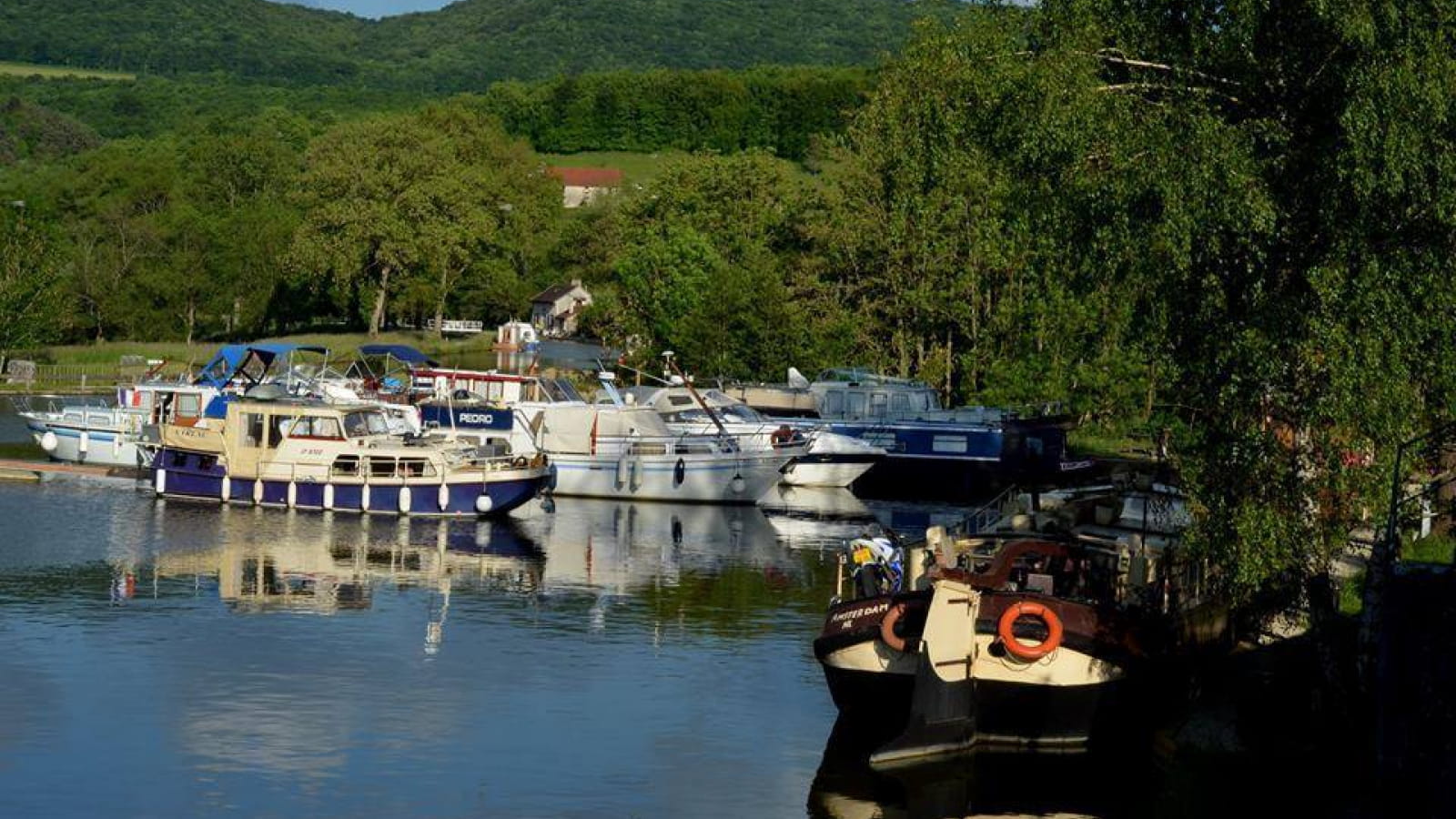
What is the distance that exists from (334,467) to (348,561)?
8.66 meters

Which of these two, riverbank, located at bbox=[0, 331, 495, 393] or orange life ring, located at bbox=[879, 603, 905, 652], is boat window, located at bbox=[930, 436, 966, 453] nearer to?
riverbank, located at bbox=[0, 331, 495, 393]

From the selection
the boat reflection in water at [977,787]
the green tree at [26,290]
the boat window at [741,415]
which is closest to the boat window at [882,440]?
the boat window at [741,415]

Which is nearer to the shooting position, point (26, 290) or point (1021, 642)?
point (1021, 642)

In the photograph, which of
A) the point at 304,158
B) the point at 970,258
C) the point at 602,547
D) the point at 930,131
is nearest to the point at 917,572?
the point at 930,131

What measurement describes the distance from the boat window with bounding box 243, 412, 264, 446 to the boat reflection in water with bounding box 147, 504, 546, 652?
2.16 meters

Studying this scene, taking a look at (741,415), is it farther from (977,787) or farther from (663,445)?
(977,787)

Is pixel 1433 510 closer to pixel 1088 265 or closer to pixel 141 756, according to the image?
pixel 1088 265

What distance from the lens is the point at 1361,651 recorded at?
97.7 feet

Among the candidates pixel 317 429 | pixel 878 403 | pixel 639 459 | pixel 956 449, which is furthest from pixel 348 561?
pixel 878 403

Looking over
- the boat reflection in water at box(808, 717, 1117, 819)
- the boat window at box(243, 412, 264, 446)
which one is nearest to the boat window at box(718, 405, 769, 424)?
the boat window at box(243, 412, 264, 446)

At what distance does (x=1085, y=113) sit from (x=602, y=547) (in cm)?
2423

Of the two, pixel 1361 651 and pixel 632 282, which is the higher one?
pixel 632 282

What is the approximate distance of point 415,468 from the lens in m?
56.2

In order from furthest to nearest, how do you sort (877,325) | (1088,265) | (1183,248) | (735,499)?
(877,325)
(735,499)
(1088,265)
(1183,248)
